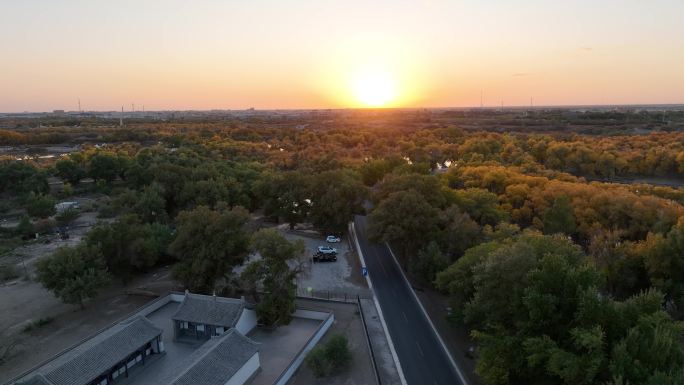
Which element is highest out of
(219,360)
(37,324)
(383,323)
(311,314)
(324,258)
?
(219,360)

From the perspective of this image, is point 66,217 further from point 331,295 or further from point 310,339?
point 310,339

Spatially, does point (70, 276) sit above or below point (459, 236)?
below

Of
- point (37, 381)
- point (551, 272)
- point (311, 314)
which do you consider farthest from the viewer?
point (311, 314)

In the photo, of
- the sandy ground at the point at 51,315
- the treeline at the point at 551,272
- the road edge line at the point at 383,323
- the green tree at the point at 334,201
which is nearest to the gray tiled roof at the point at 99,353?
the sandy ground at the point at 51,315

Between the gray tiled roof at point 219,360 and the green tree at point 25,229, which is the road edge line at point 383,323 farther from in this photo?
the green tree at point 25,229

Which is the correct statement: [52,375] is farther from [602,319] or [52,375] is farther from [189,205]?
[189,205]

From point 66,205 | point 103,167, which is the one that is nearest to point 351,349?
point 66,205

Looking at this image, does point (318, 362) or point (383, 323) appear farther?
point (383, 323)
